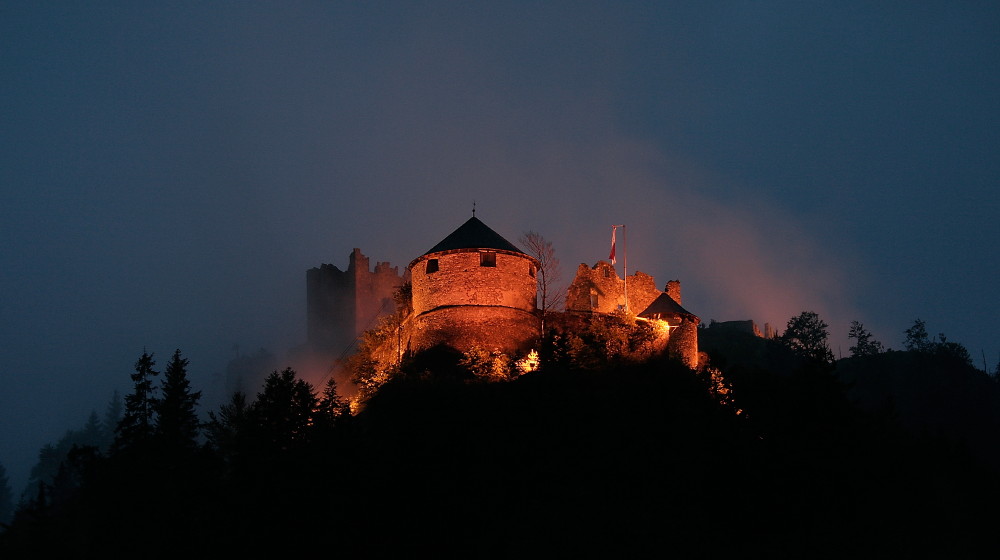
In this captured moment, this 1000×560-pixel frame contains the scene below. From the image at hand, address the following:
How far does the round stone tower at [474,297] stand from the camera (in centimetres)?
4275

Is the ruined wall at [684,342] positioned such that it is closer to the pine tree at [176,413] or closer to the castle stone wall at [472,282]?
the castle stone wall at [472,282]

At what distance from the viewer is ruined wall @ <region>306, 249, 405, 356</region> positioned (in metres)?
89.5

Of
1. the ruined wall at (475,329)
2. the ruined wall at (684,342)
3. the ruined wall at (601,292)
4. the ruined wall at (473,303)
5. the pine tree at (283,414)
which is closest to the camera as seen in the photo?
the pine tree at (283,414)

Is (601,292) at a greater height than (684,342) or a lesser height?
greater

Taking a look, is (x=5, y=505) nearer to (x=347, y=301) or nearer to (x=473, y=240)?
(x=347, y=301)

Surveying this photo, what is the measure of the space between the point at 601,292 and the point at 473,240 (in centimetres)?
1067

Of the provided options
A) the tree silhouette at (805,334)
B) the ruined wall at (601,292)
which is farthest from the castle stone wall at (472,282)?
the tree silhouette at (805,334)

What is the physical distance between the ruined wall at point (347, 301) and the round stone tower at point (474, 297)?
44947 millimetres

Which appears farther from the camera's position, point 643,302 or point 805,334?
point 805,334

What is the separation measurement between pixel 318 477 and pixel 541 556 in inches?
328

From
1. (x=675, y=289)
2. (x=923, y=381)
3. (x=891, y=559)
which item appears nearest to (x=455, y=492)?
(x=891, y=559)

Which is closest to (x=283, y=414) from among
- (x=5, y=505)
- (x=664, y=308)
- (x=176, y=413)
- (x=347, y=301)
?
(x=176, y=413)

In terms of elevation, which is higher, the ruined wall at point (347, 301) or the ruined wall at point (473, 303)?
the ruined wall at point (347, 301)

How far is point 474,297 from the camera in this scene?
4322 cm
